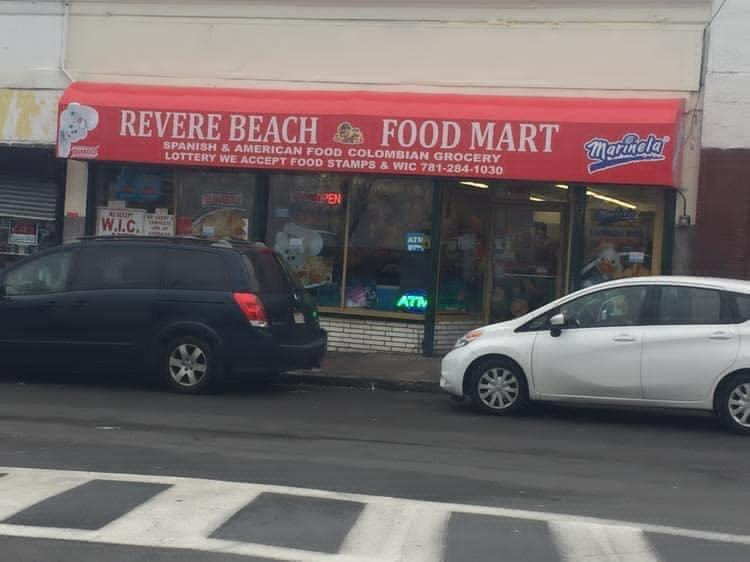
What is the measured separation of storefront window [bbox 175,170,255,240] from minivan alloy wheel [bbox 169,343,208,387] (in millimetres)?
4706

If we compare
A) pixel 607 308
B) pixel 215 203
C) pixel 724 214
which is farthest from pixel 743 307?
pixel 215 203

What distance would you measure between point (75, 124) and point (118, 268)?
14.5ft

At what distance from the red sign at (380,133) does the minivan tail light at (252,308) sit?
152 inches

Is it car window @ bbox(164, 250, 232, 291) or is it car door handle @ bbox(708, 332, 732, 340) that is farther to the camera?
car window @ bbox(164, 250, 232, 291)

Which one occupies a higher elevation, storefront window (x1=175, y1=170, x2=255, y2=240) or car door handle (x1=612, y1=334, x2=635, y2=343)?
storefront window (x1=175, y1=170, x2=255, y2=240)

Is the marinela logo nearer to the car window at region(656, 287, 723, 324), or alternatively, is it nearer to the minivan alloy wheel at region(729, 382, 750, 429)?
the car window at region(656, 287, 723, 324)

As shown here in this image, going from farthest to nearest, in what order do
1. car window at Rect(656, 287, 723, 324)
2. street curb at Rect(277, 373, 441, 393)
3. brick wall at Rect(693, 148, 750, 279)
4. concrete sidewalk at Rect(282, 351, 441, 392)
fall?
1. brick wall at Rect(693, 148, 750, 279)
2. concrete sidewalk at Rect(282, 351, 441, 392)
3. street curb at Rect(277, 373, 441, 393)
4. car window at Rect(656, 287, 723, 324)

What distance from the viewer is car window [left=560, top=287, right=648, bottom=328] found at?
11.9 meters

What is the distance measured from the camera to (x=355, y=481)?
8.65 meters

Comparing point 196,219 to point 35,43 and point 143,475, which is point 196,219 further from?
point 143,475

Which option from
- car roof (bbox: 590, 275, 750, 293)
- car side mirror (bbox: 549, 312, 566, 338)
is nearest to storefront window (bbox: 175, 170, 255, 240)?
car side mirror (bbox: 549, 312, 566, 338)

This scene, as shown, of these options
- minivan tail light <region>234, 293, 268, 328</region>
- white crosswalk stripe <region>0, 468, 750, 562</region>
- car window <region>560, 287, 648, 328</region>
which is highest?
car window <region>560, 287, 648, 328</region>

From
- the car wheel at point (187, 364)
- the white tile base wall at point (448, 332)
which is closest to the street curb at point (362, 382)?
the car wheel at point (187, 364)

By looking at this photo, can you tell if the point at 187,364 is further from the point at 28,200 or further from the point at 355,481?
the point at 28,200
